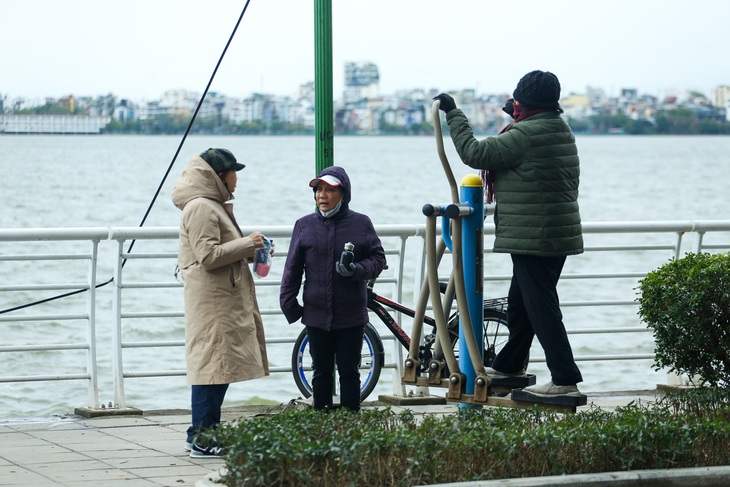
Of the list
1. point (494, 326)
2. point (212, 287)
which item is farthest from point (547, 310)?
point (494, 326)

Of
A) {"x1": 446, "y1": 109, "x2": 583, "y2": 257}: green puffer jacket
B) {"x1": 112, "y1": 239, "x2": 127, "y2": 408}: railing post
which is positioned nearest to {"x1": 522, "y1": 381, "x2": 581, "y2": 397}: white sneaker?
{"x1": 446, "y1": 109, "x2": 583, "y2": 257}: green puffer jacket

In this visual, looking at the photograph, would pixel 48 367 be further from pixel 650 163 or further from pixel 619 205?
pixel 650 163

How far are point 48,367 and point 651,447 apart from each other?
1351cm

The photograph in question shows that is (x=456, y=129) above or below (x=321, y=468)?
above

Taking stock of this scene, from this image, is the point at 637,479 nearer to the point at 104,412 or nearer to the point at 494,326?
the point at 494,326

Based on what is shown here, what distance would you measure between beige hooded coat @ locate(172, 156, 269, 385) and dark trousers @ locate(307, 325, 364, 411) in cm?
37

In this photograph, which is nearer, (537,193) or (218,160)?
(537,193)

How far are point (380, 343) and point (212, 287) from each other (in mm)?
2178

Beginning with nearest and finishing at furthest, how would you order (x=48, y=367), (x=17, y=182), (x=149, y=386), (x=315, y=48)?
(x=315, y=48) → (x=149, y=386) → (x=48, y=367) → (x=17, y=182)

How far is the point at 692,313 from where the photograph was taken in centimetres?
761

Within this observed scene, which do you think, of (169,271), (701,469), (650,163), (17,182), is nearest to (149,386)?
(701,469)

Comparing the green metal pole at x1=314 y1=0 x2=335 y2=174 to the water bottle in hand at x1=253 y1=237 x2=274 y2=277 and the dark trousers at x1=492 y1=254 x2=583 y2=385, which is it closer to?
the water bottle in hand at x1=253 y1=237 x2=274 y2=277

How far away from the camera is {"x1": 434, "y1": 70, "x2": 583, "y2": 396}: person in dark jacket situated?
274 inches

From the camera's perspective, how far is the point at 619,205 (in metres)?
57.7
